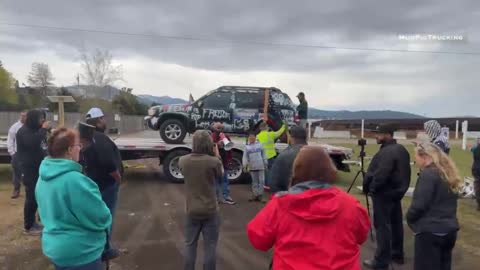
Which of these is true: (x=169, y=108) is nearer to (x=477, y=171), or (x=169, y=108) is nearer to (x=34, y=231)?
(x=34, y=231)

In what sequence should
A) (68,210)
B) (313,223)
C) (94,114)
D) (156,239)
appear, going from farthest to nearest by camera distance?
1. (156,239)
2. (94,114)
3. (68,210)
4. (313,223)

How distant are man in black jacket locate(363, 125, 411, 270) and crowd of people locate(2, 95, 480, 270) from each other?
12 millimetres

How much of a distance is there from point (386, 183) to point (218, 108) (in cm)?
781

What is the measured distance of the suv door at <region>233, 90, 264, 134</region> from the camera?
12.6 meters

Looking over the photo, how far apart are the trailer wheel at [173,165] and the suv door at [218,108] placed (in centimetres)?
146

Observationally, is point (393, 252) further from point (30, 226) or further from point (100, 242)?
point (30, 226)

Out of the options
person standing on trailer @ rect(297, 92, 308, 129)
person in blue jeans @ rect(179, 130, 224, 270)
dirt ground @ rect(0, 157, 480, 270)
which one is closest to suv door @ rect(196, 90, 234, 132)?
person standing on trailer @ rect(297, 92, 308, 129)

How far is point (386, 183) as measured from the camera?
523 centimetres

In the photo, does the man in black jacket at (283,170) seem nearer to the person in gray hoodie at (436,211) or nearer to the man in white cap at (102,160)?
the person in gray hoodie at (436,211)

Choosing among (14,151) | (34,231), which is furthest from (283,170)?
(14,151)

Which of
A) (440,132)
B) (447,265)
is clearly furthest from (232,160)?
(447,265)

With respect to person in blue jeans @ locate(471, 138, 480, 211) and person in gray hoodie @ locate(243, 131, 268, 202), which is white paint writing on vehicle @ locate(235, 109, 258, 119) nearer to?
person in gray hoodie @ locate(243, 131, 268, 202)

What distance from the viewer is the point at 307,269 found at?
7.61 ft

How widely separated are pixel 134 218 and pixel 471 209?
702 centimetres
